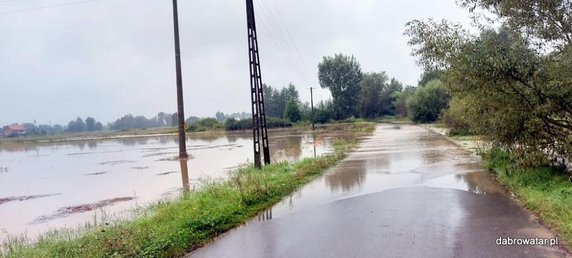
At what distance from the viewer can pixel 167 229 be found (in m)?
7.32

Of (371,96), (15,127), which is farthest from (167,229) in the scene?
(15,127)

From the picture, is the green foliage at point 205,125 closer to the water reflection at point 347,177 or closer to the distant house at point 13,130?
the distant house at point 13,130

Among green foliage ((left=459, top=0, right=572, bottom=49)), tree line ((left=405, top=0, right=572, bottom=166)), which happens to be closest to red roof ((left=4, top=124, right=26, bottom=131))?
tree line ((left=405, top=0, right=572, bottom=166))

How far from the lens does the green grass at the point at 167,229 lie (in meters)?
6.28

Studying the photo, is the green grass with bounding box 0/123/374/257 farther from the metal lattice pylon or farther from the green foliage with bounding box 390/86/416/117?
the green foliage with bounding box 390/86/416/117

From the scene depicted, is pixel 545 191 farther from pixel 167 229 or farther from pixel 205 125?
pixel 205 125

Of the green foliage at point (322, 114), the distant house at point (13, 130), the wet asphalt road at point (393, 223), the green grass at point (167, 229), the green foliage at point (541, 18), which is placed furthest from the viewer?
the distant house at point (13, 130)

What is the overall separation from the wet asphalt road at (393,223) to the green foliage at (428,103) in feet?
154

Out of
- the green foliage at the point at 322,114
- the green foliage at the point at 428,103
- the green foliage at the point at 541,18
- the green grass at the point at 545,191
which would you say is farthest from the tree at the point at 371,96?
the green foliage at the point at 541,18

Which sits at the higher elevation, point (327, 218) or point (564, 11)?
point (564, 11)

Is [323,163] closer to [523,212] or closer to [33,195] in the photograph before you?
[523,212]

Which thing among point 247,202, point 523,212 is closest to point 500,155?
point 523,212

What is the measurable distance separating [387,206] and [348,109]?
3303 inches

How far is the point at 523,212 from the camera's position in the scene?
757cm
